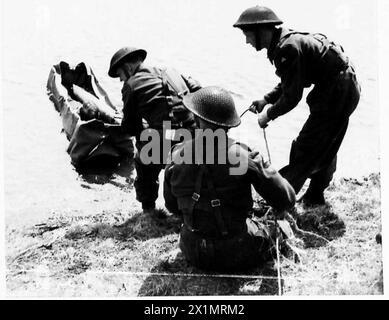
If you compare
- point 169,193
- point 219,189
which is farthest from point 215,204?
point 169,193

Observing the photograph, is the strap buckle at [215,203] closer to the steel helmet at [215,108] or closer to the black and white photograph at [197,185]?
the black and white photograph at [197,185]

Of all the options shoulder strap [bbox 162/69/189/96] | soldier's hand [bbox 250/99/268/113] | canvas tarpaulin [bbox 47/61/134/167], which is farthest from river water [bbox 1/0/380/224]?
shoulder strap [bbox 162/69/189/96]

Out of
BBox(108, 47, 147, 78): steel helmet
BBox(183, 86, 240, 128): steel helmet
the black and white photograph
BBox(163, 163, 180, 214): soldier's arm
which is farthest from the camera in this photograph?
BBox(108, 47, 147, 78): steel helmet

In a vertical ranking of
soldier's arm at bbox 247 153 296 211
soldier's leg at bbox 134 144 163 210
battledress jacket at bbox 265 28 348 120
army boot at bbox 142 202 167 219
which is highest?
battledress jacket at bbox 265 28 348 120

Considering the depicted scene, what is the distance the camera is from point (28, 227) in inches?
214

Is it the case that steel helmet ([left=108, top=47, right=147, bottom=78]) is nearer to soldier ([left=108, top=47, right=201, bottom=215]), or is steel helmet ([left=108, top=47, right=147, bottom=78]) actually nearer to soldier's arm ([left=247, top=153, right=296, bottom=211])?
soldier ([left=108, top=47, right=201, bottom=215])

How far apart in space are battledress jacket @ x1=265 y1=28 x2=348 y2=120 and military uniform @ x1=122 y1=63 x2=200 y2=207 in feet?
3.12

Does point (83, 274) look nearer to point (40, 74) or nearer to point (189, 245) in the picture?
point (189, 245)

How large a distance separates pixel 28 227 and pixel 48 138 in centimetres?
230

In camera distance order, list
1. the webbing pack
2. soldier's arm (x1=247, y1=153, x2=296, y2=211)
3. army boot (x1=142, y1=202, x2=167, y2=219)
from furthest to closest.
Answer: army boot (x1=142, y1=202, x2=167, y2=219)
the webbing pack
soldier's arm (x1=247, y1=153, x2=296, y2=211)

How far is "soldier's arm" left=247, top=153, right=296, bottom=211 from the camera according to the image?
3877 mm

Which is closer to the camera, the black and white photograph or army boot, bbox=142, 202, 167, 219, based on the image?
the black and white photograph

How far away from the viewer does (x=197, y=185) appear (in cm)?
404

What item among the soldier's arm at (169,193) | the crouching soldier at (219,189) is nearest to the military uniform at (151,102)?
the soldier's arm at (169,193)
